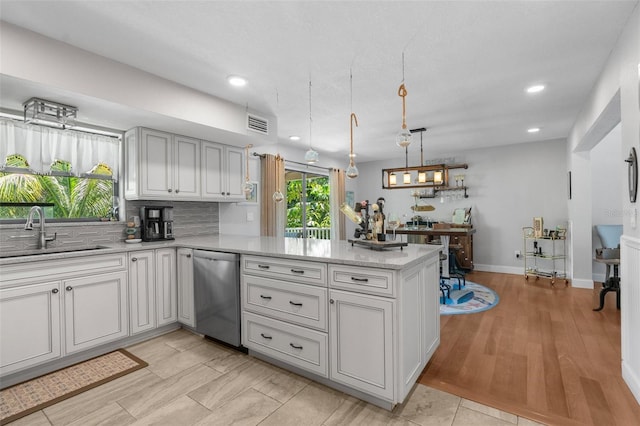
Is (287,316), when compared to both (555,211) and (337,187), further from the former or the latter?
(555,211)

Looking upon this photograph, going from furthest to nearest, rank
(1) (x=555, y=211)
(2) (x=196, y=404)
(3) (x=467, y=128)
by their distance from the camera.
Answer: (1) (x=555, y=211) → (3) (x=467, y=128) → (2) (x=196, y=404)

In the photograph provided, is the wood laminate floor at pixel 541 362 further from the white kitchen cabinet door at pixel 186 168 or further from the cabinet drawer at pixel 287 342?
the white kitchen cabinet door at pixel 186 168

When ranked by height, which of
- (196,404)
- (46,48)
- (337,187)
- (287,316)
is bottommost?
(196,404)

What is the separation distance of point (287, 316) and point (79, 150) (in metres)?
2.77

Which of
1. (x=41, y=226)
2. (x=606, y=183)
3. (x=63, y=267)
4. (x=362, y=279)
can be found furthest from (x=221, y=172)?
(x=606, y=183)

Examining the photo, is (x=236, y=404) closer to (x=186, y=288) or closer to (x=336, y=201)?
(x=186, y=288)

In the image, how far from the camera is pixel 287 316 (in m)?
2.35

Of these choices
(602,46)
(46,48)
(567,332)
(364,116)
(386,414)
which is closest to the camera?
(386,414)

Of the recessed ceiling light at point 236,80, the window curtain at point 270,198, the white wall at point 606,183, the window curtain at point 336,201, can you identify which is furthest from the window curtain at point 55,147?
the white wall at point 606,183

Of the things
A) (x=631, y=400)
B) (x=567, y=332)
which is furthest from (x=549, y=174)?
(x=631, y=400)

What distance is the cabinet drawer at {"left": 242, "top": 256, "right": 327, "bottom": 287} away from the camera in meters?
2.16

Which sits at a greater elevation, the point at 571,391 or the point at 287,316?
the point at 287,316

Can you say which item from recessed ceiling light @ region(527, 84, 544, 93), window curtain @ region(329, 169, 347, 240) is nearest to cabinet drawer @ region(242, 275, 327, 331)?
recessed ceiling light @ region(527, 84, 544, 93)

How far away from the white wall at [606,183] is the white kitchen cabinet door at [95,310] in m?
6.30
